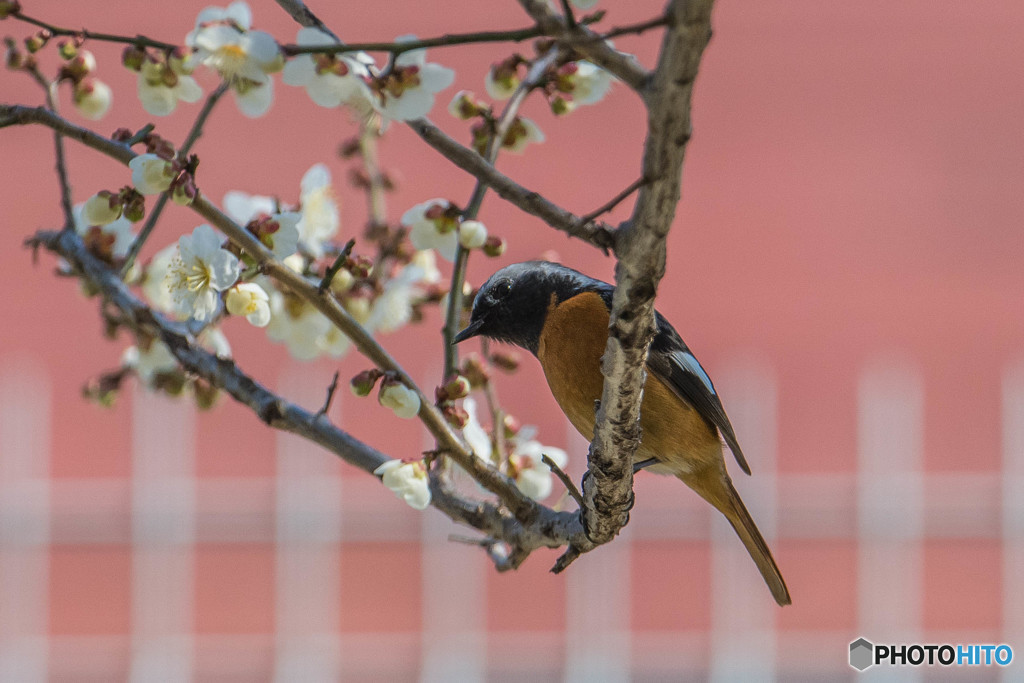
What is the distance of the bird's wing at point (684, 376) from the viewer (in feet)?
6.74

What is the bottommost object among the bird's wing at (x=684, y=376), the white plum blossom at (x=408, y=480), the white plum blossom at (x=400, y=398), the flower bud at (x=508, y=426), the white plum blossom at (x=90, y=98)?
the white plum blossom at (x=408, y=480)

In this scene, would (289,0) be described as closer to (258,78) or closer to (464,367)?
(258,78)

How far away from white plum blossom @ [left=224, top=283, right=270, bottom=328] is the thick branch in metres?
0.51

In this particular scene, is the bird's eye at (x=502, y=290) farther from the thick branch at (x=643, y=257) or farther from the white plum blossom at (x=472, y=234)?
the thick branch at (x=643, y=257)

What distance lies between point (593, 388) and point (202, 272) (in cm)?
78

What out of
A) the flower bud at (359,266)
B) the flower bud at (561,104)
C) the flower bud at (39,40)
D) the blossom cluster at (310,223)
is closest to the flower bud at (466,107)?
the blossom cluster at (310,223)

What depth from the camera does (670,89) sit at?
859 mm

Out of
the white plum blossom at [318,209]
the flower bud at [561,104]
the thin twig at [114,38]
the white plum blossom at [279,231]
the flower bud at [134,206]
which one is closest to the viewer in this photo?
the thin twig at [114,38]

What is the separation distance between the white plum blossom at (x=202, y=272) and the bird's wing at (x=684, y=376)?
87 cm

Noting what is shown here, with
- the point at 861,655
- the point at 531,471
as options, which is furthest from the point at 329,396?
the point at 861,655

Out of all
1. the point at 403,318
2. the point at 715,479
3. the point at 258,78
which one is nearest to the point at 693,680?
the point at 715,479

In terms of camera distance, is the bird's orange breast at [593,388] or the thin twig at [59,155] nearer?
the thin twig at [59,155]

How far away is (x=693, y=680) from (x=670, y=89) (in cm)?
597

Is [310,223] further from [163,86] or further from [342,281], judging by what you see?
[163,86]
